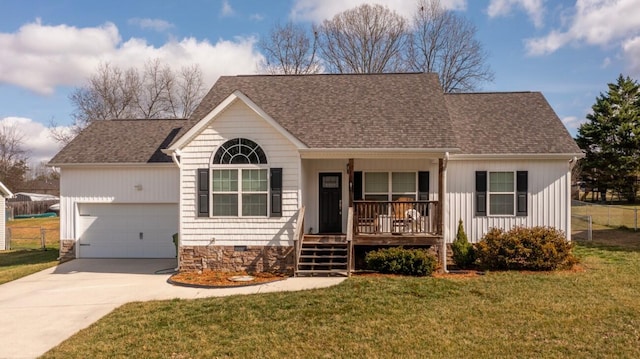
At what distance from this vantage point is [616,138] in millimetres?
32969

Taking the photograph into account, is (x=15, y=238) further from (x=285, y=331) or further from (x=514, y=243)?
(x=514, y=243)

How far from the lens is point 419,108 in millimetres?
13586

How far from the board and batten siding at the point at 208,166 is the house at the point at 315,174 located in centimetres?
3

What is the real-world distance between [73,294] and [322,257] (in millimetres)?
6007

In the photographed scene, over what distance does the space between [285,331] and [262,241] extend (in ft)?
16.3

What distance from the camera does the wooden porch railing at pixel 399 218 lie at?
11953mm

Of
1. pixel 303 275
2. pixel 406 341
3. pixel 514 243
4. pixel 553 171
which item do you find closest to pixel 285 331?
pixel 406 341

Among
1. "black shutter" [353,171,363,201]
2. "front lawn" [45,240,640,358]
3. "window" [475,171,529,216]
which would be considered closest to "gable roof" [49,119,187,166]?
"black shutter" [353,171,363,201]

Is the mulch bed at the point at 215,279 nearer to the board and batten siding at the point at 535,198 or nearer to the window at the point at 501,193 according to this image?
the board and batten siding at the point at 535,198

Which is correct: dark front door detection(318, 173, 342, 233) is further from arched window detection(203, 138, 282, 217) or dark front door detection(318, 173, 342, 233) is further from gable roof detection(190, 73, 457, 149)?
arched window detection(203, 138, 282, 217)

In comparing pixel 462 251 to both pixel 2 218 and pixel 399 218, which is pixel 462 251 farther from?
pixel 2 218

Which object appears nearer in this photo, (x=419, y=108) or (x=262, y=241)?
(x=262, y=241)

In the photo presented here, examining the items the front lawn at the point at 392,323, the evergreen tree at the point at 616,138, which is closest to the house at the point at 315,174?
the front lawn at the point at 392,323

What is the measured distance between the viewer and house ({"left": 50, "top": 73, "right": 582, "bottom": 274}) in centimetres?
1181
